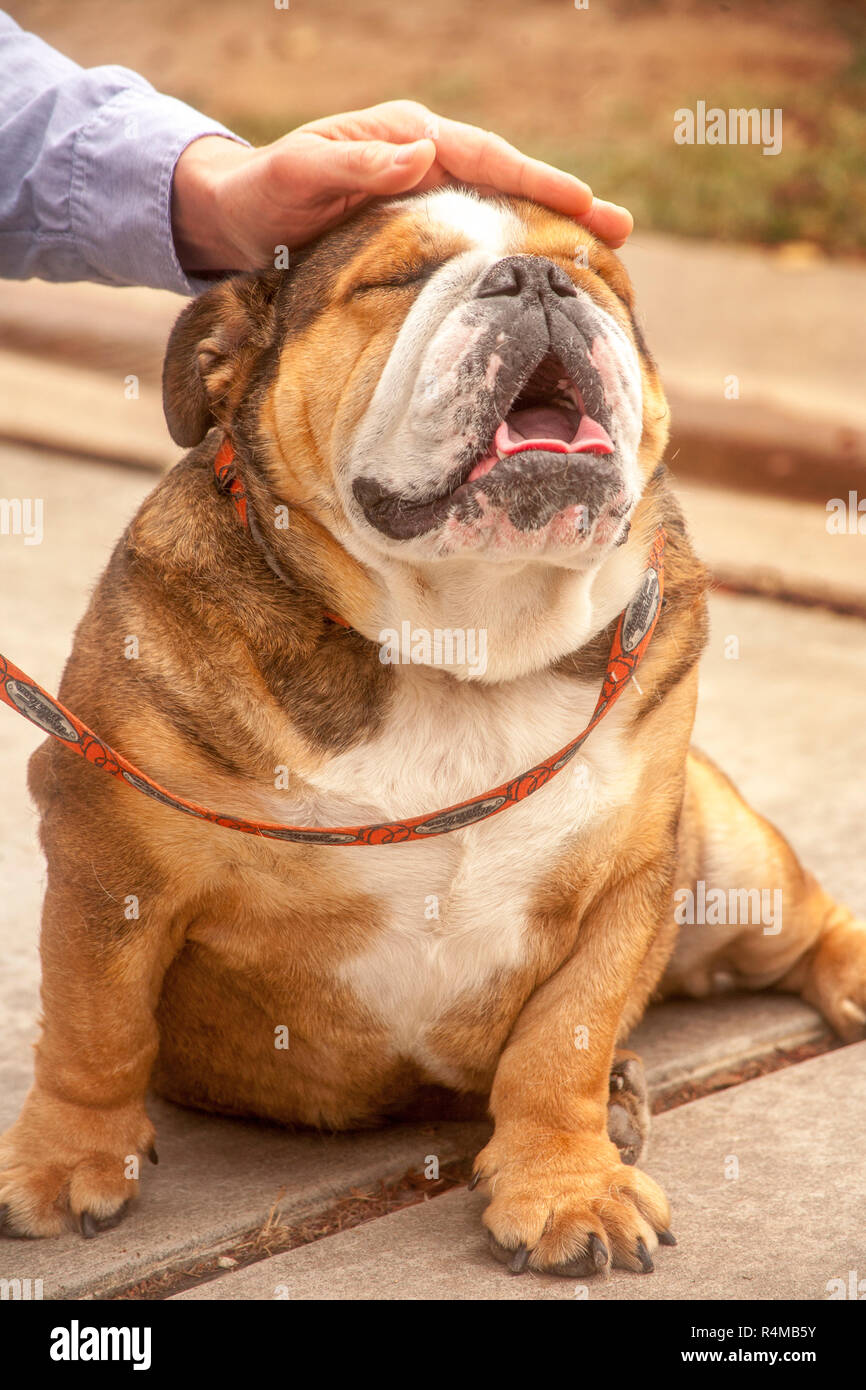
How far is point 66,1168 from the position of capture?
2.92 metres

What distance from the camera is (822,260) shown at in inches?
384

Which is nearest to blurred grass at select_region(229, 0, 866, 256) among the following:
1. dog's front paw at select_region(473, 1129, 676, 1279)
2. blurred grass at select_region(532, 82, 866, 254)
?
blurred grass at select_region(532, 82, 866, 254)

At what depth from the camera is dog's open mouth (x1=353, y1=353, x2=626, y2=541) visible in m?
2.52

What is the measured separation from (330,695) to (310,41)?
46.6ft

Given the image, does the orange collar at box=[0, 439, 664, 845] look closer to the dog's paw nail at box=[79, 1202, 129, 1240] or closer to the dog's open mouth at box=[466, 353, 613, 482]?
the dog's open mouth at box=[466, 353, 613, 482]

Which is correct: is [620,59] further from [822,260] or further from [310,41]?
[822,260]

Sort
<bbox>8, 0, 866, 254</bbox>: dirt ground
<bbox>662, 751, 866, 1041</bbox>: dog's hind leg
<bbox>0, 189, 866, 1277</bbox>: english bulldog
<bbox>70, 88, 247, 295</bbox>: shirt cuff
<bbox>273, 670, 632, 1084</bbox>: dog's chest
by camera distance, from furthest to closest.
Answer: <bbox>8, 0, 866, 254</bbox>: dirt ground → <bbox>662, 751, 866, 1041</bbox>: dog's hind leg → <bbox>70, 88, 247, 295</bbox>: shirt cuff → <bbox>273, 670, 632, 1084</bbox>: dog's chest → <bbox>0, 189, 866, 1277</bbox>: english bulldog

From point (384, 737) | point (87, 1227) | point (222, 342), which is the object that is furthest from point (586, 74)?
point (87, 1227)

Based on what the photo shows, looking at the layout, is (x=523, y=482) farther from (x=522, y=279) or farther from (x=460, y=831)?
(x=460, y=831)

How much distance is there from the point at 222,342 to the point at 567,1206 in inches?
63.5

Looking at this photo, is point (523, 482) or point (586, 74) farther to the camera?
point (586, 74)

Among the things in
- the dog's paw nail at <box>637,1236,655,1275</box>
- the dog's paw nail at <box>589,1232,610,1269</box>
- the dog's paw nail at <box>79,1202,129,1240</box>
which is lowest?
the dog's paw nail at <box>79,1202,129,1240</box>

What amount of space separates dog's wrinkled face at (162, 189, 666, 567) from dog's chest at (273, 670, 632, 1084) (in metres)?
0.33

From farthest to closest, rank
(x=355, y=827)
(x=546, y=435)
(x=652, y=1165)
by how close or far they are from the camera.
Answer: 1. (x=652, y=1165)
2. (x=355, y=827)
3. (x=546, y=435)
